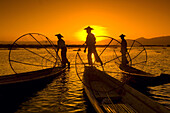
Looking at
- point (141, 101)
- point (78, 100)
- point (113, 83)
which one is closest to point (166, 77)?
point (113, 83)

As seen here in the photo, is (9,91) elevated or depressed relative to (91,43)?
depressed

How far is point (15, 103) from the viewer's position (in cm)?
673

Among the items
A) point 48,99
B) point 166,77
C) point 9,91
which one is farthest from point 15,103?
point 166,77

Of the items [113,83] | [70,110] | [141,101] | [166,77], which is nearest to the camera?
[141,101]

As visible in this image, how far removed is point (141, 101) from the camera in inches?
184

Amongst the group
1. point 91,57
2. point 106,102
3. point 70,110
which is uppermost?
point 91,57

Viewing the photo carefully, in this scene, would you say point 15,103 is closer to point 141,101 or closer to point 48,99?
point 48,99

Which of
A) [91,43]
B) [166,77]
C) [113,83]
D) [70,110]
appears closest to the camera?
[70,110]

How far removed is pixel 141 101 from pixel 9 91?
552cm

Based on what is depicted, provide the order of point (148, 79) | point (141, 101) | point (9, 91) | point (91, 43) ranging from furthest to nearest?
point (91, 43), point (148, 79), point (9, 91), point (141, 101)

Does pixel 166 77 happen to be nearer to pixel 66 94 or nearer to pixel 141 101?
pixel 141 101

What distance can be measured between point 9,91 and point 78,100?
3.18 m

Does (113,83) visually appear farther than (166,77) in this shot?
No

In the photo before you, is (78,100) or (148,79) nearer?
(78,100)
